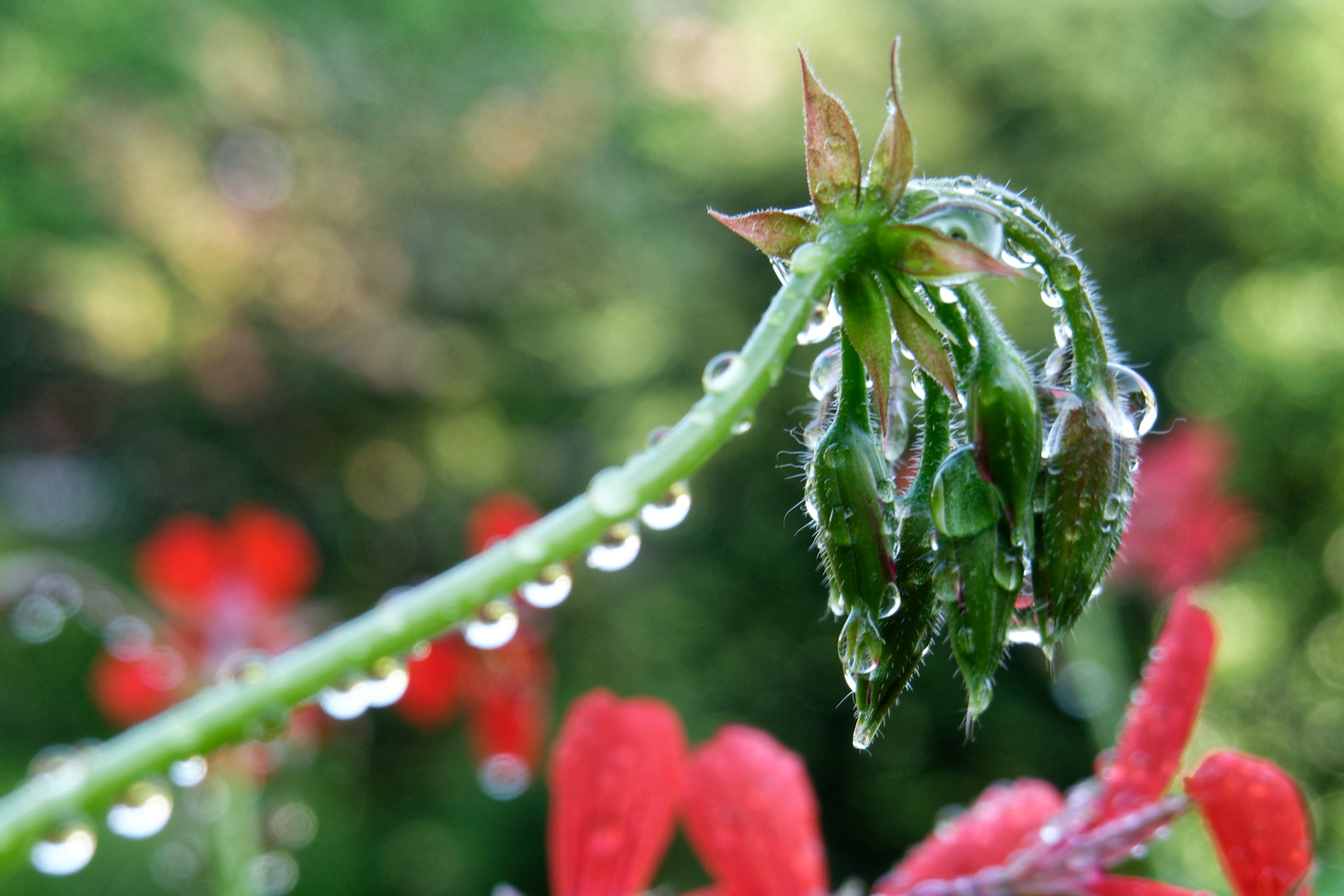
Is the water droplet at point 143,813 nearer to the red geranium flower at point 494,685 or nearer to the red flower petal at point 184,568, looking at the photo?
the red geranium flower at point 494,685

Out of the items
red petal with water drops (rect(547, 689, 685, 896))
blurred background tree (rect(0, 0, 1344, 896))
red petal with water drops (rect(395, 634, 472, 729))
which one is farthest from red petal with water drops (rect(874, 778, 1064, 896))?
blurred background tree (rect(0, 0, 1344, 896))

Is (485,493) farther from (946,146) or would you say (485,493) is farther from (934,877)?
(934,877)

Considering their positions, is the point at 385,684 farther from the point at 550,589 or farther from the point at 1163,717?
the point at 1163,717

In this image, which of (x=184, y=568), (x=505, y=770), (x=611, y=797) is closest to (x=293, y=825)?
(x=184, y=568)

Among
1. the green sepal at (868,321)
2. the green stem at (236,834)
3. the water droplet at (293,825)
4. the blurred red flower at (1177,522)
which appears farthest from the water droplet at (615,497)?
the water droplet at (293,825)

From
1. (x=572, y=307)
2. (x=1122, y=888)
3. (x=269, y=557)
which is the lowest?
(x=1122, y=888)

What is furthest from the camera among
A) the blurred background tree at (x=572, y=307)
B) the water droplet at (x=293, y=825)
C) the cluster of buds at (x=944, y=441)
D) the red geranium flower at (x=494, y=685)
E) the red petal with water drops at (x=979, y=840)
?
the blurred background tree at (x=572, y=307)
